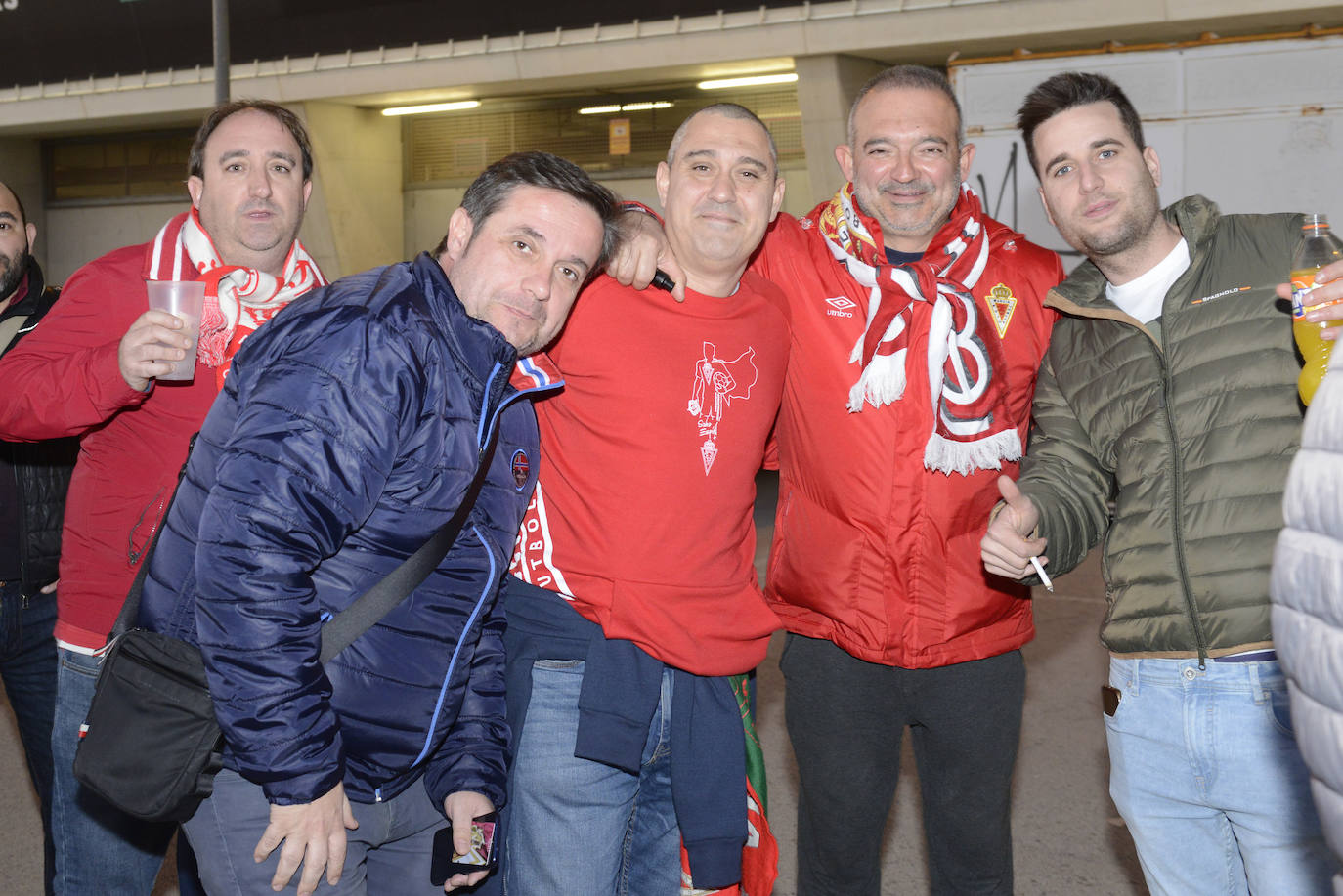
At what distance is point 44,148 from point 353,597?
22809 mm

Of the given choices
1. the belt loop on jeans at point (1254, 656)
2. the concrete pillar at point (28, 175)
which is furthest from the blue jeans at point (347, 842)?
the concrete pillar at point (28, 175)

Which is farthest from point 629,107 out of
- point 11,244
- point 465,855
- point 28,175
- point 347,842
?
point 347,842

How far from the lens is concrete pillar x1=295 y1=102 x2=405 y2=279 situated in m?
16.9

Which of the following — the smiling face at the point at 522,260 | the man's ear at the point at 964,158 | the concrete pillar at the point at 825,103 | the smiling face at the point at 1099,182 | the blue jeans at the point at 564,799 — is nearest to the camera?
the smiling face at the point at 522,260

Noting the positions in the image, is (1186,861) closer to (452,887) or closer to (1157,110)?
(452,887)

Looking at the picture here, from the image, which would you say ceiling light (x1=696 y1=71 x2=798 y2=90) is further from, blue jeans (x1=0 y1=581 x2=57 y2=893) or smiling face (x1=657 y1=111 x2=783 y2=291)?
blue jeans (x1=0 y1=581 x2=57 y2=893)

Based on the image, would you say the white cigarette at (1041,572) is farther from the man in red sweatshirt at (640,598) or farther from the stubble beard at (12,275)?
the stubble beard at (12,275)

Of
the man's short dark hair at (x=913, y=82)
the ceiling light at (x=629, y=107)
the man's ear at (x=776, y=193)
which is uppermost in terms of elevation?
the ceiling light at (x=629, y=107)

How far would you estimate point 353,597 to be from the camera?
2111mm

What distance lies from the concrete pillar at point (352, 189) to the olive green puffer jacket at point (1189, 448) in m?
15.2

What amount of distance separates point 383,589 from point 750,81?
46.1 feet

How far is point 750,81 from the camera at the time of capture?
1511 cm

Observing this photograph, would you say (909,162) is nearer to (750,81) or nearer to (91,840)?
(91,840)

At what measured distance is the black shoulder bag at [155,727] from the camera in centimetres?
204
